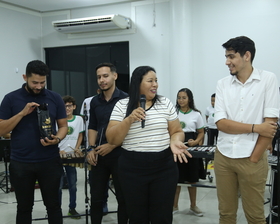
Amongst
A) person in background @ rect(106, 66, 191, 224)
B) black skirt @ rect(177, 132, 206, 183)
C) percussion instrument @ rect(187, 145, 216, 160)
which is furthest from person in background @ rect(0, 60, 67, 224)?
black skirt @ rect(177, 132, 206, 183)

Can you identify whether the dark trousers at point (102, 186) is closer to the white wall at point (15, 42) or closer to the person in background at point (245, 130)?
the person in background at point (245, 130)

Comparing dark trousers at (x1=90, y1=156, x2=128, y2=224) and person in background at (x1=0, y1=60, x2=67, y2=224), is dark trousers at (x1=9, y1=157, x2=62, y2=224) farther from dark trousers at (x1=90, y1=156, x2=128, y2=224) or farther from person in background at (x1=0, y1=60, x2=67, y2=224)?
dark trousers at (x1=90, y1=156, x2=128, y2=224)

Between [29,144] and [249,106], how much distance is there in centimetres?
180

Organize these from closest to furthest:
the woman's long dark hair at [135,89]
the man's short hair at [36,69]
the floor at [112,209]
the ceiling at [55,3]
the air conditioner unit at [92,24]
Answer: the woman's long dark hair at [135,89] < the man's short hair at [36,69] < the floor at [112,209] < the air conditioner unit at [92,24] < the ceiling at [55,3]

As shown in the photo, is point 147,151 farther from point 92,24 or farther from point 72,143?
point 92,24

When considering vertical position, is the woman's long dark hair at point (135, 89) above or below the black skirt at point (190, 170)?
above

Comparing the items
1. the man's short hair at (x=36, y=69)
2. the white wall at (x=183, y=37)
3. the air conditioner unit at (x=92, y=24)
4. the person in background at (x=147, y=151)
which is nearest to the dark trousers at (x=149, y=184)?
the person in background at (x=147, y=151)

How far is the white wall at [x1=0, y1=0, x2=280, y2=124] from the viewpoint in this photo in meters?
7.17

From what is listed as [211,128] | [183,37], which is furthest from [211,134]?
[183,37]

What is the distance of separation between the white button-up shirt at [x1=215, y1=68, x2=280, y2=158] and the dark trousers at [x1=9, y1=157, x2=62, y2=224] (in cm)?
144

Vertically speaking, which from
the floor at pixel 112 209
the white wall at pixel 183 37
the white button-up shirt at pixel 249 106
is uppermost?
the white wall at pixel 183 37

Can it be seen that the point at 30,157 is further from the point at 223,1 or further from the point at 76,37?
the point at 76,37

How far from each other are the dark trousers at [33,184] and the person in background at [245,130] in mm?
1389

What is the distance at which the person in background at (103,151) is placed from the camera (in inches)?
117
